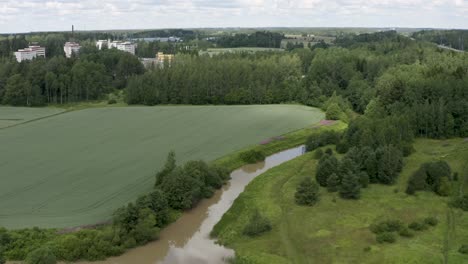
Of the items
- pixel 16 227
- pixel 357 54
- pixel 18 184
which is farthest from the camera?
pixel 357 54

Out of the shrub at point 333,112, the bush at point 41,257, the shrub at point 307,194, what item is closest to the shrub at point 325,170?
the shrub at point 307,194

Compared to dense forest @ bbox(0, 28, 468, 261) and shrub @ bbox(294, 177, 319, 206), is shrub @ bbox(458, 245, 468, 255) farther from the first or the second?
shrub @ bbox(294, 177, 319, 206)

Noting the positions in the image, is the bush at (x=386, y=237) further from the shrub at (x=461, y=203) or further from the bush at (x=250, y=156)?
the bush at (x=250, y=156)

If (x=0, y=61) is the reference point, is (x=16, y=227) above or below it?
below

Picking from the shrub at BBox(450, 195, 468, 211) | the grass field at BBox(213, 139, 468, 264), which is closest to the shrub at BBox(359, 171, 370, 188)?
the grass field at BBox(213, 139, 468, 264)

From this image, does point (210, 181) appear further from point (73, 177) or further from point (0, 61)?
point (0, 61)

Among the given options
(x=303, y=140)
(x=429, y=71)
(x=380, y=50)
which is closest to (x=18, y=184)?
(x=303, y=140)
